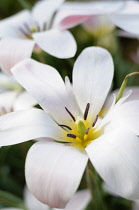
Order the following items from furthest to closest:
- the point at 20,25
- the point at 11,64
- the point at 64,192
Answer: the point at 20,25 → the point at 11,64 → the point at 64,192

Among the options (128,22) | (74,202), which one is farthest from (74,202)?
(128,22)

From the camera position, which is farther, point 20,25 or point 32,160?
point 20,25

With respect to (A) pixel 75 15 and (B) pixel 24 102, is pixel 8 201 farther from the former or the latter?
(A) pixel 75 15

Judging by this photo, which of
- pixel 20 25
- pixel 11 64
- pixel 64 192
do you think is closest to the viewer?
pixel 64 192

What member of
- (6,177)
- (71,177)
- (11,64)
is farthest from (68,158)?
(6,177)

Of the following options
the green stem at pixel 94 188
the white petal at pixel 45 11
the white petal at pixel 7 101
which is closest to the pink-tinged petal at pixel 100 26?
the white petal at pixel 45 11

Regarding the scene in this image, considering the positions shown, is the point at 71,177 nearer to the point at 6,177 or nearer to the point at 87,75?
the point at 87,75

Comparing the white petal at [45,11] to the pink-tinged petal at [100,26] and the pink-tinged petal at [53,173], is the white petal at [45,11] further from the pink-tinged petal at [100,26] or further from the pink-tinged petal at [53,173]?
the pink-tinged petal at [53,173]
